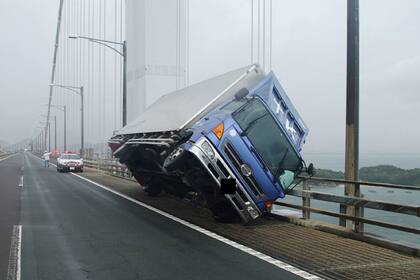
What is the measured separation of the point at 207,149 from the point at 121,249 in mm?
2441

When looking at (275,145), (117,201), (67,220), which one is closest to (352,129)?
(275,145)

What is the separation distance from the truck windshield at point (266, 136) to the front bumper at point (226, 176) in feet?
2.45

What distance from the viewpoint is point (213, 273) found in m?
6.96

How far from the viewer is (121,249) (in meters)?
8.62

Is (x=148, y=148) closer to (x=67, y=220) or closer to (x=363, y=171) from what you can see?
(x=67, y=220)

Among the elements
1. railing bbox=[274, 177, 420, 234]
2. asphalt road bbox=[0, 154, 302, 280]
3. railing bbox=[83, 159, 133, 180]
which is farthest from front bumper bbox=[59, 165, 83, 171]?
railing bbox=[274, 177, 420, 234]

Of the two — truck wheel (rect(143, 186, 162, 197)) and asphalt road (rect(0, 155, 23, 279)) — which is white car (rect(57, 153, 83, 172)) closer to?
asphalt road (rect(0, 155, 23, 279))

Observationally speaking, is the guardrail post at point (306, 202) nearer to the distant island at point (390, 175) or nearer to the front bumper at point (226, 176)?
the distant island at point (390, 175)

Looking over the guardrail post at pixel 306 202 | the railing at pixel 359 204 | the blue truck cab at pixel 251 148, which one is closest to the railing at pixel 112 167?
the guardrail post at pixel 306 202

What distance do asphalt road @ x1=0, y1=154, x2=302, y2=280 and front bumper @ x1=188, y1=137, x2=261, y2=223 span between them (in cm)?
89

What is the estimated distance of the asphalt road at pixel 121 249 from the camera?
6.99 metres

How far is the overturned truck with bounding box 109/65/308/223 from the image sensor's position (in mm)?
10008

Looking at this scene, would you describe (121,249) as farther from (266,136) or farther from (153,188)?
(153,188)

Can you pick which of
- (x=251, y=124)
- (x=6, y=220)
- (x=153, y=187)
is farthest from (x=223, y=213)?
(x=153, y=187)
